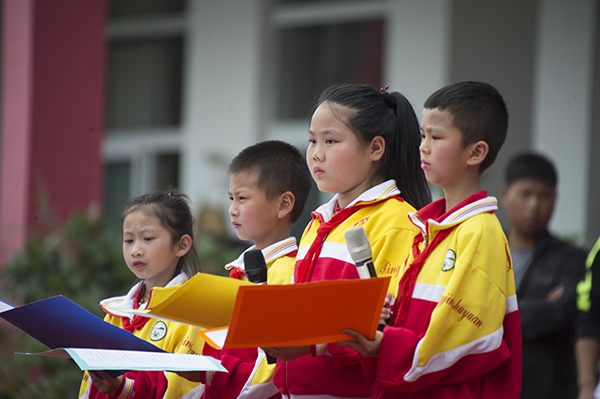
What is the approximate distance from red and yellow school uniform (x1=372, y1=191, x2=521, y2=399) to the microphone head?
0.63ft

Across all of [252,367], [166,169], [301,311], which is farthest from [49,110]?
[301,311]

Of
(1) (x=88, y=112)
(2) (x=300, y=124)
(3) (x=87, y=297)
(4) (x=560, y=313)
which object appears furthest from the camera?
(2) (x=300, y=124)

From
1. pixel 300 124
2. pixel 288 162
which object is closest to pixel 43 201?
pixel 300 124

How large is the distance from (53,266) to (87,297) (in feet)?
1.59

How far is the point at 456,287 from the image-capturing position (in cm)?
154

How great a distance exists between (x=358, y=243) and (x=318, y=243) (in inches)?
17.9

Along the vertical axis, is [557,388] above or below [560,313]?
below

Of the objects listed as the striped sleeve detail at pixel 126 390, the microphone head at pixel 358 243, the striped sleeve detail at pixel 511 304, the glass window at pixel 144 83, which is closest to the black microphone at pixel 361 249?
the microphone head at pixel 358 243

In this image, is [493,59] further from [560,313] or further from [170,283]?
[170,283]

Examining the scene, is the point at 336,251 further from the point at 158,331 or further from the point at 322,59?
the point at 322,59

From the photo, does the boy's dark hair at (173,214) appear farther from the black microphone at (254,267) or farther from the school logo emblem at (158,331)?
the black microphone at (254,267)

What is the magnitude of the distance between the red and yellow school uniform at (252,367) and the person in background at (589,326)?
42.7 inches

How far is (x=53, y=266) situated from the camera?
16.7 ft

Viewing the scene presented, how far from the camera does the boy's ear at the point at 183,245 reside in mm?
2441
